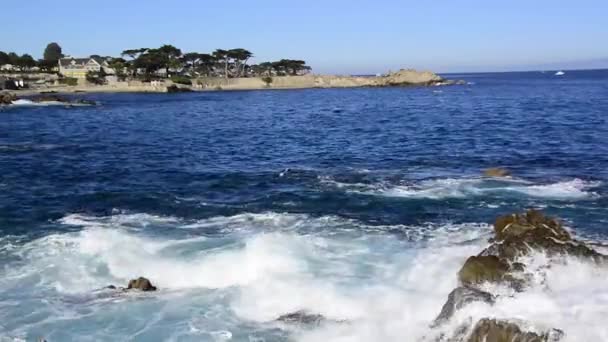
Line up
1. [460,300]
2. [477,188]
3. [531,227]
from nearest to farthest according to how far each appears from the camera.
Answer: [460,300] → [531,227] → [477,188]

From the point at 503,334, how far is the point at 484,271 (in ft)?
10.9

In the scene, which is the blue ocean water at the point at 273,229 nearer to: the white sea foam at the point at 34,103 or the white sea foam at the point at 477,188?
the white sea foam at the point at 477,188

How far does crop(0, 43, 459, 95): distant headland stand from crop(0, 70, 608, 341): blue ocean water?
354ft

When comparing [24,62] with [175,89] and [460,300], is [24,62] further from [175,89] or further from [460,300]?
[460,300]

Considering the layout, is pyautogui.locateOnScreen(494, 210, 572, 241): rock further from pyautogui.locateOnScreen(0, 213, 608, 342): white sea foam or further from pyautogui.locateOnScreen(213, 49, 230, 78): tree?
pyautogui.locateOnScreen(213, 49, 230, 78): tree

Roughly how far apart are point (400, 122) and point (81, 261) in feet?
157

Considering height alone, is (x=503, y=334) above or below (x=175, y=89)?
below

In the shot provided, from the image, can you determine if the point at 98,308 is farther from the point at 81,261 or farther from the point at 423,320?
the point at 423,320

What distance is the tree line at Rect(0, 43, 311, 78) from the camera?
166875 mm

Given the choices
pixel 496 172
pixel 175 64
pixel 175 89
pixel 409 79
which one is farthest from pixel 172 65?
pixel 496 172

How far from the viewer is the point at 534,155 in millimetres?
36281

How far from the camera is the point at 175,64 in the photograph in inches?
6708

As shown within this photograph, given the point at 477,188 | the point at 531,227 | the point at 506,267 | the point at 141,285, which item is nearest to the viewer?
the point at 506,267

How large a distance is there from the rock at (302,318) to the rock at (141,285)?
13.6 feet
